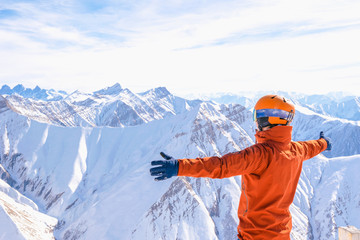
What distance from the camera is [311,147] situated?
23.5 feet

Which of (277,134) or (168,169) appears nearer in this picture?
(168,169)

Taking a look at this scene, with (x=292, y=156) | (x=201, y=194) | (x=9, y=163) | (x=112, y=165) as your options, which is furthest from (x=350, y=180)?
(x=9, y=163)

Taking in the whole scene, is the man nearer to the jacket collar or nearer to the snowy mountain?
the jacket collar

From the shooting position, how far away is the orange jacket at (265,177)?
5.09 meters

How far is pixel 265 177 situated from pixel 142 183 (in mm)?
110733

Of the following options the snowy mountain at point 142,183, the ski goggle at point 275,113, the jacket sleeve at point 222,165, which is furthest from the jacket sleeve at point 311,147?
the snowy mountain at point 142,183

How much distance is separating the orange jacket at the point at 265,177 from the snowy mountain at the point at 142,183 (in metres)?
91.5

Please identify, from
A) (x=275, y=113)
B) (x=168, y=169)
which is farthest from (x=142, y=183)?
(x=168, y=169)

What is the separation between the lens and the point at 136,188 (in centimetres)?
11050

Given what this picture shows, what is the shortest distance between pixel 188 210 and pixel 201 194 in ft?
39.8

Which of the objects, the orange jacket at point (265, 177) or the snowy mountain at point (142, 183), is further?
the snowy mountain at point (142, 183)

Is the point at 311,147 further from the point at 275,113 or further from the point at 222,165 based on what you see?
the point at 222,165

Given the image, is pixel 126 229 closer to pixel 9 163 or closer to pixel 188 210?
pixel 188 210

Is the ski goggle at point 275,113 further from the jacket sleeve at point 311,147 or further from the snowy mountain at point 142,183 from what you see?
the snowy mountain at point 142,183
